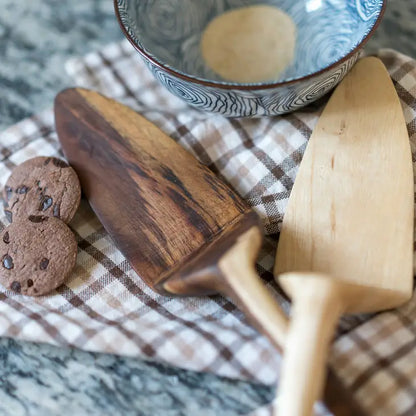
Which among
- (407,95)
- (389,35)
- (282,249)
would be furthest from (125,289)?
(389,35)

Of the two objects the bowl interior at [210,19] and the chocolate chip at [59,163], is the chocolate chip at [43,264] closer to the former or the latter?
the chocolate chip at [59,163]

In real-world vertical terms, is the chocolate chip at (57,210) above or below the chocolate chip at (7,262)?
above

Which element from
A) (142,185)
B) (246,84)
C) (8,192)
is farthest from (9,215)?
(246,84)

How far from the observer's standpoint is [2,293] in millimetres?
743

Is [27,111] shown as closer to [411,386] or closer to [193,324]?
[193,324]

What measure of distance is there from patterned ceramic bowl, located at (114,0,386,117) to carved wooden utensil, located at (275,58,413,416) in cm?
6

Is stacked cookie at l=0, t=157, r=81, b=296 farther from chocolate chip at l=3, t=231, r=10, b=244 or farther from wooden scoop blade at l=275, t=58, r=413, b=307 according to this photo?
wooden scoop blade at l=275, t=58, r=413, b=307

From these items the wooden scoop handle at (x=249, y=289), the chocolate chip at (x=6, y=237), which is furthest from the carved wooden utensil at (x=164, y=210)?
the chocolate chip at (x=6, y=237)

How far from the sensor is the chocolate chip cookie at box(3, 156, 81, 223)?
0.77 meters

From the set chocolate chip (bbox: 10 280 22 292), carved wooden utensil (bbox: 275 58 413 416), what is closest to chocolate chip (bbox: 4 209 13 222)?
chocolate chip (bbox: 10 280 22 292)

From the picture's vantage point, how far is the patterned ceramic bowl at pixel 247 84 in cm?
73

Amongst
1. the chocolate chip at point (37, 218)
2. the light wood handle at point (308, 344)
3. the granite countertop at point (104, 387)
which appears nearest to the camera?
the light wood handle at point (308, 344)

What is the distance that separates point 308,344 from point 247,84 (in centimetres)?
31

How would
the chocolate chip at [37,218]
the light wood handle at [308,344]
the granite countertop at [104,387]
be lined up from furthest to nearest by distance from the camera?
the chocolate chip at [37,218] → the granite countertop at [104,387] → the light wood handle at [308,344]
